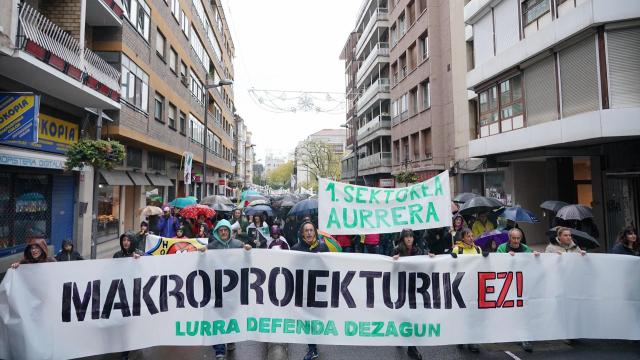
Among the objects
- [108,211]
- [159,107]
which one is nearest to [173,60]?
[159,107]

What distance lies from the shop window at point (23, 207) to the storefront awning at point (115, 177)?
2.12 meters

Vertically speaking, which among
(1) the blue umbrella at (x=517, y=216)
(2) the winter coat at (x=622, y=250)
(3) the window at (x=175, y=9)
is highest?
(3) the window at (x=175, y=9)

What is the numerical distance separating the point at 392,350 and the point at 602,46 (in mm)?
10317

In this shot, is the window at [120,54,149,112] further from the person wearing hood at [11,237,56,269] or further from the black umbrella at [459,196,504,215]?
the black umbrella at [459,196,504,215]

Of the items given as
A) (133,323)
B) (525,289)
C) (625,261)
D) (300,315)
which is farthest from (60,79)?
(625,261)

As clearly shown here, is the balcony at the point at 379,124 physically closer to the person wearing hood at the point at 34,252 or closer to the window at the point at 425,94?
the window at the point at 425,94

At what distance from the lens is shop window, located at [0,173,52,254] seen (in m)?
9.41

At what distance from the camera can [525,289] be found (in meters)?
4.95

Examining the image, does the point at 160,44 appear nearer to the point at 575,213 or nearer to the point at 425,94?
the point at 425,94

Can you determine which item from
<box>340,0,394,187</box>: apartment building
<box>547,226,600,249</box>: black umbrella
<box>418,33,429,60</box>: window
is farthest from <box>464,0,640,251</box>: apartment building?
<box>340,0,394,187</box>: apartment building

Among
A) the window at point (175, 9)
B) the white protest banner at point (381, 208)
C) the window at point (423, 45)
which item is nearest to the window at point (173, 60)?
the window at point (175, 9)

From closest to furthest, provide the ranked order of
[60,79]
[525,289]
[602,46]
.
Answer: [525,289], [60,79], [602,46]

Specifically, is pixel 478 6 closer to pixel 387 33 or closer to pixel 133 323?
pixel 133 323

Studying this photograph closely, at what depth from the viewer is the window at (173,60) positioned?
66.6ft
